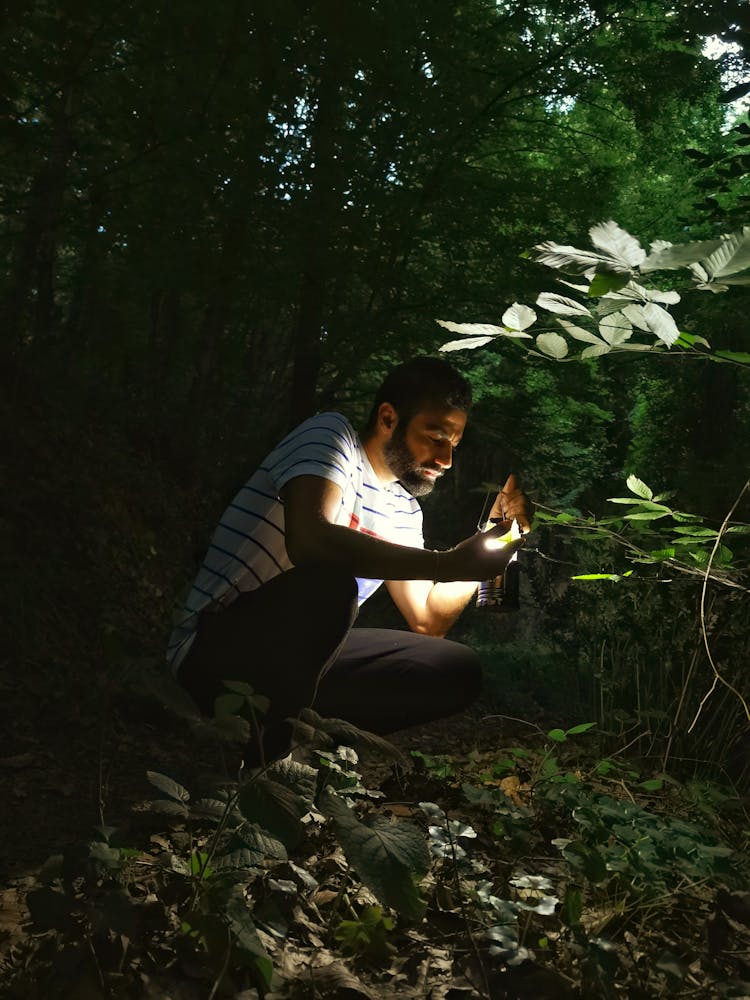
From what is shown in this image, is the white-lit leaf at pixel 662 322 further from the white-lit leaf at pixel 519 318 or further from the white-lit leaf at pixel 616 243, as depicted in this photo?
the white-lit leaf at pixel 519 318

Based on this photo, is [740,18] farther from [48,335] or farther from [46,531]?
[48,335]

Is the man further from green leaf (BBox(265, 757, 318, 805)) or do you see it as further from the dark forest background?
the dark forest background

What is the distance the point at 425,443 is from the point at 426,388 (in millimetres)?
217

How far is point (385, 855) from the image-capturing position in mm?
1741

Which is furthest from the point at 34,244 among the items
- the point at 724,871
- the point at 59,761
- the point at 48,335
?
the point at 724,871

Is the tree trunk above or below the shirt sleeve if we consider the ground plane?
above

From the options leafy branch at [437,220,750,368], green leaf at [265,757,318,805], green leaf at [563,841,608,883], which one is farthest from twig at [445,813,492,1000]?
leafy branch at [437,220,750,368]

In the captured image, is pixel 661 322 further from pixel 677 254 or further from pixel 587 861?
pixel 587 861

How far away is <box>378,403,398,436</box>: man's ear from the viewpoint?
3.46 meters

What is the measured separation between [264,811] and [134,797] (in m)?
2.34

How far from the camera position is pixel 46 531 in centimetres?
642

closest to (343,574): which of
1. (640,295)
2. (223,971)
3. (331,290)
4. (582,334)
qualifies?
(582,334)

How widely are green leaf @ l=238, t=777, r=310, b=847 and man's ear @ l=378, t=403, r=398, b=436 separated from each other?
191cm

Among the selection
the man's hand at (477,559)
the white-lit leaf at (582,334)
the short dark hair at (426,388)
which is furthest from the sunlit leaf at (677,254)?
the short dark hair at (426,388)
